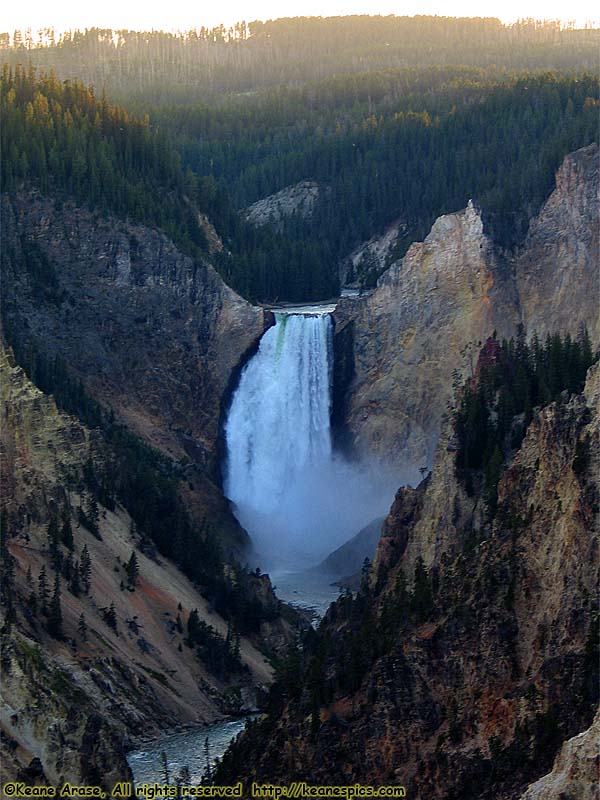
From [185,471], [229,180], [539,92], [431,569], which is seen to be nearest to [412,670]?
[431,569]

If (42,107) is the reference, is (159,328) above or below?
below

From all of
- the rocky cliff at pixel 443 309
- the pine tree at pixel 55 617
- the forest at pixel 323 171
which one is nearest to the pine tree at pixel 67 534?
the pine tree at pixel 55 617

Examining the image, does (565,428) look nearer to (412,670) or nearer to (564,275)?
(412,670)

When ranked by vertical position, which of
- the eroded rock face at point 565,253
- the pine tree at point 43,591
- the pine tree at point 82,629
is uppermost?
the eroded rock face at point 565,253

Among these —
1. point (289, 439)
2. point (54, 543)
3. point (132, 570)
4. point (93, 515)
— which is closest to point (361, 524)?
point (289, 439)

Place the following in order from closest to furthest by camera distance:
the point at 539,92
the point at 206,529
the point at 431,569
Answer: the point at 431,569 → the point at 206,529 → the point at 539,92

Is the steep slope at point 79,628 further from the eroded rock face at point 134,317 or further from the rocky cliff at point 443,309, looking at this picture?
the rocky cliff at point 443,309
